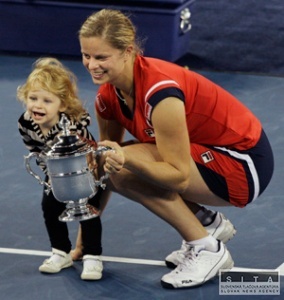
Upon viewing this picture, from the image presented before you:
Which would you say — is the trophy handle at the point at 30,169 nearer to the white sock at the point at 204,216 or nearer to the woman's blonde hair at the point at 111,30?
the woman's blonde hair at the point at 111,30

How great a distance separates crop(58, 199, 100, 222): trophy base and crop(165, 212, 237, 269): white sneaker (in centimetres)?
44

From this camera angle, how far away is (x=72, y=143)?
3.18 m

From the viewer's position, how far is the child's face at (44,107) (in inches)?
137

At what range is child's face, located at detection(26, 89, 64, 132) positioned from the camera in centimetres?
349

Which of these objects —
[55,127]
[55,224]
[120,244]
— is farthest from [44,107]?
[120,244]

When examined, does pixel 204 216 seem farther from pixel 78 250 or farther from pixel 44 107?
pixel 44 107

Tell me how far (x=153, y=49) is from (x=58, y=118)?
2535 mm

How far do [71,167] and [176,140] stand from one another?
0.34 m

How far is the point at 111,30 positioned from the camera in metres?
3.27

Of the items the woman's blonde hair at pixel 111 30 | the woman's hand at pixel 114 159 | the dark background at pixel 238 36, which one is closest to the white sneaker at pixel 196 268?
the woman's hand at pixel 114 159

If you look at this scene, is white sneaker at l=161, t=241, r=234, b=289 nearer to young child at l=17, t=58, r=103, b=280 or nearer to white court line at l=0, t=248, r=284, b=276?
white court line at l=0, t=248, r=284, b=276

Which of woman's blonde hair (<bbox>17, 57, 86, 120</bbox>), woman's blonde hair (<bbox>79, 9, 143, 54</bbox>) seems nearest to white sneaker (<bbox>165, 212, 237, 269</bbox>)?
woman's blonde hair (<bbox>17, 57, 86, 120</bbox>)

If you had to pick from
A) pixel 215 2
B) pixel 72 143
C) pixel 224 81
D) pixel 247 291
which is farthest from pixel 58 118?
pixel 215 2

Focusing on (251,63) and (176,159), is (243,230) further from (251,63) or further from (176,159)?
(251,63)
